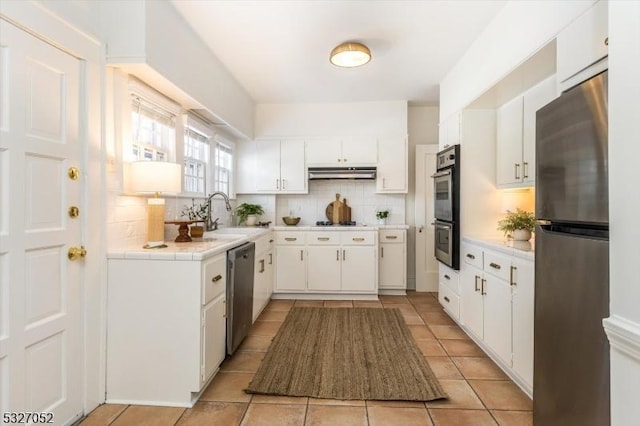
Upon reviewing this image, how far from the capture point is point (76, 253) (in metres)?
1.79

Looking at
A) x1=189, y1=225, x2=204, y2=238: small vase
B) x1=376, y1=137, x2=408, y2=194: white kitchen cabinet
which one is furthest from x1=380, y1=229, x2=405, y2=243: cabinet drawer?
x1=189, y1=225, x2=204, y2=238: small vase

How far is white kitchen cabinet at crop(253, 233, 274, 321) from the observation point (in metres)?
3.43

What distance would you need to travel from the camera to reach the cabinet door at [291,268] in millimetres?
4254

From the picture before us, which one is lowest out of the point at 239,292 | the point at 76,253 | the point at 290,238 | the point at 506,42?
the point at 239,292

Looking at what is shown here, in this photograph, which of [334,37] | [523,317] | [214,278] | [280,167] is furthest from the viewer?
[280,167]

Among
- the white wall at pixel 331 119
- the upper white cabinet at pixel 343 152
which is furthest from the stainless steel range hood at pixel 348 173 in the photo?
the white wall at pixel 331 119

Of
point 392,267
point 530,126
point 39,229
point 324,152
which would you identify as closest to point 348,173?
point 324,152

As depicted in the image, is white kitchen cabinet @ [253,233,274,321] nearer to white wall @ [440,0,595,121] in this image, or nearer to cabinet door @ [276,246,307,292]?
cabinet door @ [276,246,307,292]

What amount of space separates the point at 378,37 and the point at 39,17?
7.30 ft

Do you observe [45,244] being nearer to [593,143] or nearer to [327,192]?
[593,143]

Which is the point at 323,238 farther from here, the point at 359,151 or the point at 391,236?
the point at 359,151

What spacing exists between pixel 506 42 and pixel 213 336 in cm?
283

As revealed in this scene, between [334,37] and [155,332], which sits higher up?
[334,37]

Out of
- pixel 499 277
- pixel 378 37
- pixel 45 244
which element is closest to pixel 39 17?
pixel 45 244
